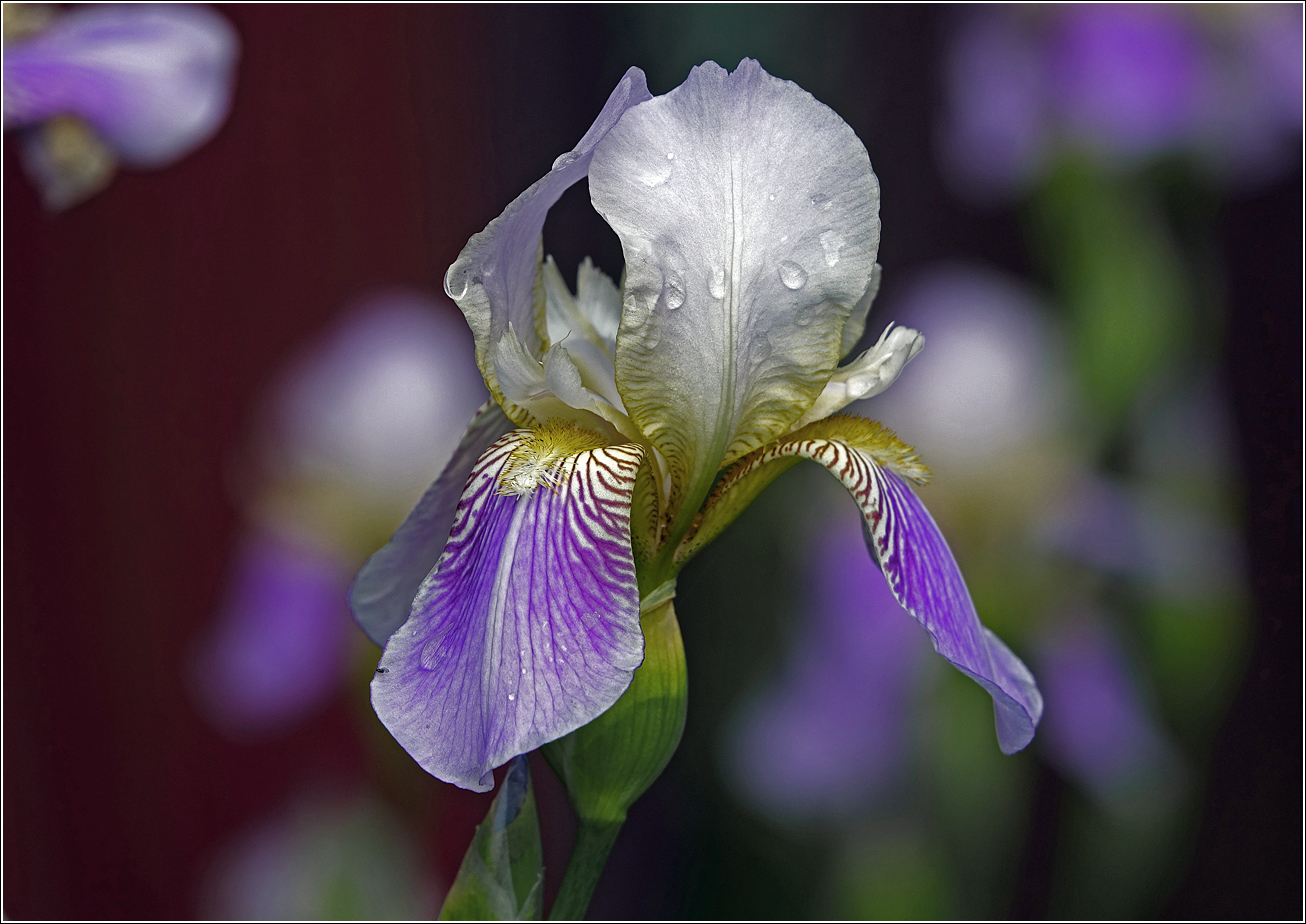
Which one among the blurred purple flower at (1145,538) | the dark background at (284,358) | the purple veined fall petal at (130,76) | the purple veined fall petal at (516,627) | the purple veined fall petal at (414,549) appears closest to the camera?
the purple veined fall petal at (516,627)

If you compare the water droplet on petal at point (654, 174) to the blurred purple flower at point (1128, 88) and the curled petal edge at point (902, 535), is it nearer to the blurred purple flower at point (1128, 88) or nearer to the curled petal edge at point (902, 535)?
the curled petal edge at point (902, 535)

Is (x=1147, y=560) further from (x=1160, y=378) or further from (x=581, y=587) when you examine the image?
(x=581, y=587)

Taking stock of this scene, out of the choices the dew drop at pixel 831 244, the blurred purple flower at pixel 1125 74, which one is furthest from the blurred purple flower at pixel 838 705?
the dew drop at pixel 831 244

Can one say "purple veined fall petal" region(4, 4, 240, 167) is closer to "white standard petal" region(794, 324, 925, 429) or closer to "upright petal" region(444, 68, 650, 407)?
"upright petal" region(444, 68, 650, 407)

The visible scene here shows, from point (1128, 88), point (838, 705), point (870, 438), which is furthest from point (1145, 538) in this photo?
point (870, 438)

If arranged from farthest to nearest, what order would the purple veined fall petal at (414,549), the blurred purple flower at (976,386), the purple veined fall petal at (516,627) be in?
the blurred purple flower at (976,386) → the purple veined fall petal at (414,549) → the purple veined fall petal at (516,627)

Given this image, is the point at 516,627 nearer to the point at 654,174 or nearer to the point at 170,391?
the point at 654,174
